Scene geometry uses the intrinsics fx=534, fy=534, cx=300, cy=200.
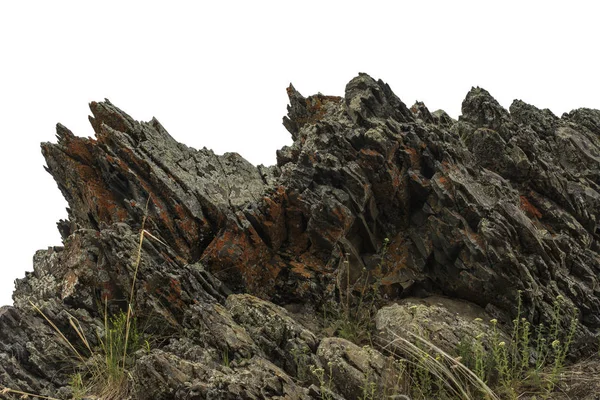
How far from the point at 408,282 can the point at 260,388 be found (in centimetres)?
502

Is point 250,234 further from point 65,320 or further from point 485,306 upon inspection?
point 485,306

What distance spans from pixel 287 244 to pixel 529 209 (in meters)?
6.23

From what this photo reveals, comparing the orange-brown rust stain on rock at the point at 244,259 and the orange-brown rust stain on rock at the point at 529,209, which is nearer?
the orange-brown rust stain on rock at the point at 244,259

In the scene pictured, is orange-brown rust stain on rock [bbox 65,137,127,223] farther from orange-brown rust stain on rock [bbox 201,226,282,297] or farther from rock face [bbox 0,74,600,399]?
orange-brown rust stain on rock [bbox 201,226,282,297]

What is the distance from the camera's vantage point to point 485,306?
11.0 meters

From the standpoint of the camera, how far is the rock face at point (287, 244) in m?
9.04

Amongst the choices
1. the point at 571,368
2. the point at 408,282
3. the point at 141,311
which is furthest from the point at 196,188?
the point at 571,368

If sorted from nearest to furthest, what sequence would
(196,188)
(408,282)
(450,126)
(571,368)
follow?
(571,368) → (408,282) → (196,188) → (450,126)

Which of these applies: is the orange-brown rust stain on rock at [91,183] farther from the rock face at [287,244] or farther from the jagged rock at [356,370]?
the jagged rock at [356,370]

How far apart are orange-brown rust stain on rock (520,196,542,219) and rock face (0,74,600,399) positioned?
0.06 metres

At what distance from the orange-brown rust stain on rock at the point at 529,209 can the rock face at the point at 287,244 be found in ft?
0.20

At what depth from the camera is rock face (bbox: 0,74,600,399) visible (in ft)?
29.7

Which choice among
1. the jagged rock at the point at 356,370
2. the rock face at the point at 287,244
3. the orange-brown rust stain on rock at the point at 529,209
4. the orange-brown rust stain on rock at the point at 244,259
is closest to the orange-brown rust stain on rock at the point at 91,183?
the rock face at the point at 287,244

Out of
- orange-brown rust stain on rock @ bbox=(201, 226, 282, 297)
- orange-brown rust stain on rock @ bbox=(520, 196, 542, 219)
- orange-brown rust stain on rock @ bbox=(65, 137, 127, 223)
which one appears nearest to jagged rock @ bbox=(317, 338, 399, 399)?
orange-brown rust stain on rock @ bbox=(201, 226, 282, 297)
